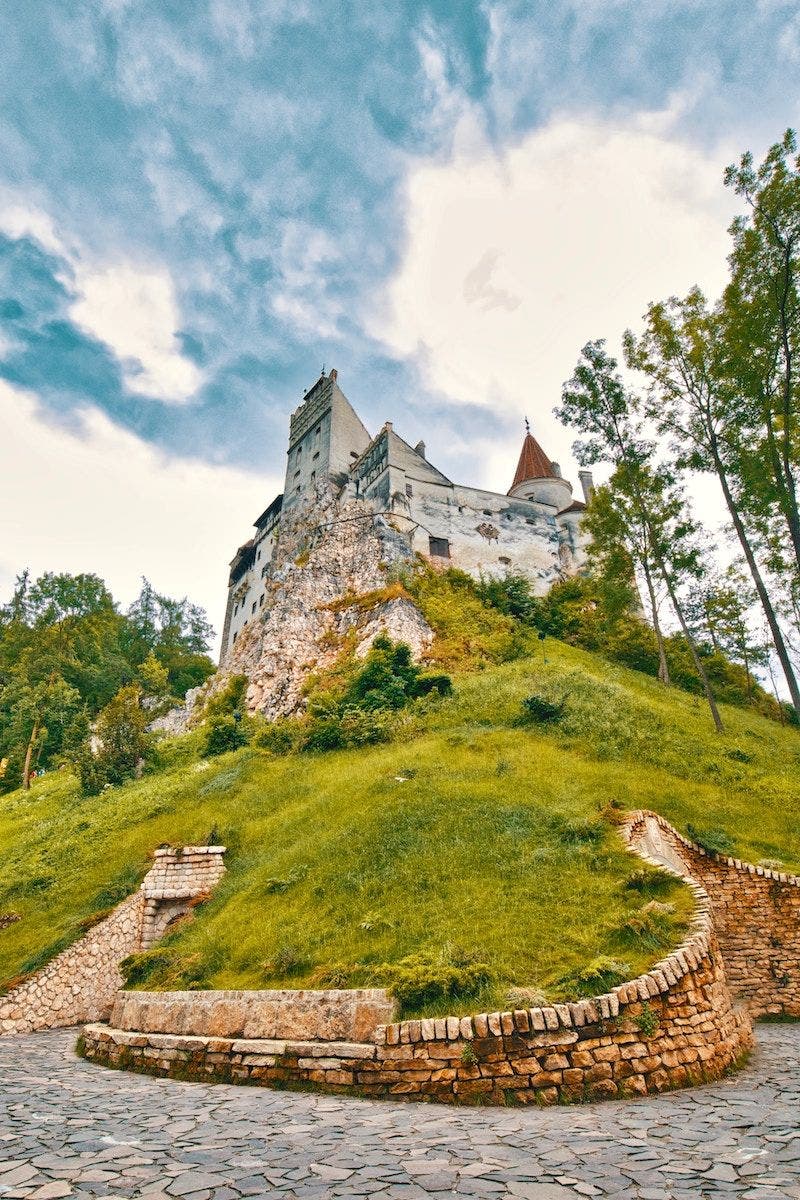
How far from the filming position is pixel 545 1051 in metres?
6.22

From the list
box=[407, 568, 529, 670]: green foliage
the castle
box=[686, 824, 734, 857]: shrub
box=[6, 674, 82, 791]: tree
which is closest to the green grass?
box=[686, 824, 734, 857]: shrub

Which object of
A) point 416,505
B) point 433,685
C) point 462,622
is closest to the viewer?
point 433,685

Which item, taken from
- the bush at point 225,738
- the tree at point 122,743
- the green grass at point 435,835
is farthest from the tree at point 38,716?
the bush at point 225,738

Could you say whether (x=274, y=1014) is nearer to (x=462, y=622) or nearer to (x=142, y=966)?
(x=142, y=966)

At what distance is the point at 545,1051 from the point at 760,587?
1576cm

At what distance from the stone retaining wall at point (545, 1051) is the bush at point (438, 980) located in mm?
572

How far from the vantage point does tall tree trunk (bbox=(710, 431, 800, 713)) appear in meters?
16.6

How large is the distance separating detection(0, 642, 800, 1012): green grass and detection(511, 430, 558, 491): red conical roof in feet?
85.4

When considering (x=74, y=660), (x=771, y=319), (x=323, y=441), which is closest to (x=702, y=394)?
(x=771, y=319)

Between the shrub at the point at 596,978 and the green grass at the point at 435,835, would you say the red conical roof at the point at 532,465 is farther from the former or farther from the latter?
the shrub at the point at 596,978

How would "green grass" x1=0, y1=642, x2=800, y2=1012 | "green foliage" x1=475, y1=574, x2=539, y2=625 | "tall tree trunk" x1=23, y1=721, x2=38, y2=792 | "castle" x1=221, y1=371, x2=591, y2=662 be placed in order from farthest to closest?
1. "castle" x1=221, y1=371, x2=591, y2=662
2. "green foliage" x1=475, y1=574, x2=539, y2=625
3. "tall tree trunk" x1=23, y1=721, x2=38, y2=792
4. "green grass" x1=0, y1=642, x2=800, y2=1012

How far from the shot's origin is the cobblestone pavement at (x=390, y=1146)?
145 inches

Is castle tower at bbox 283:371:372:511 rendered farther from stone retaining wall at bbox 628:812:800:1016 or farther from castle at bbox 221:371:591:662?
stone retaining wall at bbox 628:812:800:1016

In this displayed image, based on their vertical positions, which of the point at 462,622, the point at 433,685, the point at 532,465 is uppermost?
the point at 532,465
